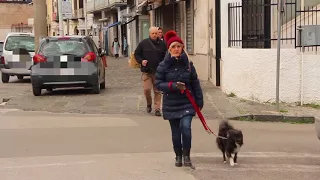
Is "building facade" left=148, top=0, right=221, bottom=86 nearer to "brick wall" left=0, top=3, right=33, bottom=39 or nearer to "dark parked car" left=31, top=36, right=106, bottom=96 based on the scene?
"dark parked car" left=31, top=36, right=106, bottom=96

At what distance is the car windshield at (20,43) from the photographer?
1877 centimetres

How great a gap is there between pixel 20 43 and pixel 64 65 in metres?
7.27

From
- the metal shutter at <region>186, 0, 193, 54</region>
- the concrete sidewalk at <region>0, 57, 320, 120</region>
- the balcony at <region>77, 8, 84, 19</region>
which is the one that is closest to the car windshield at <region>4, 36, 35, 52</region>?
the concrete sidewalk at <region>0, 57, 320, 120</region>

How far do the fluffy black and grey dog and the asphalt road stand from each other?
0.14 metres

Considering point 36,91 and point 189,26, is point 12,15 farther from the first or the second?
point 36,91

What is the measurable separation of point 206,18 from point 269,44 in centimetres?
344

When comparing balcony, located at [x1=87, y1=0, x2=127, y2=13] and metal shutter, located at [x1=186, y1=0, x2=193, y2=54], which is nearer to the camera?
metal shutter, located at [x1=186, y1=0, x2=193, y2=54]

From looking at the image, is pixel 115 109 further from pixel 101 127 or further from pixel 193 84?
pixel 193 84

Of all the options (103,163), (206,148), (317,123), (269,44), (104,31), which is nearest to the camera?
(317,123)

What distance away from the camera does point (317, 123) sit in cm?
616

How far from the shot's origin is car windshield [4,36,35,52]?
1877 centimetres

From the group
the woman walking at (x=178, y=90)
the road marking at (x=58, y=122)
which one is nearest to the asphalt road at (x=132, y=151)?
the road marking at (x=58, y=122)

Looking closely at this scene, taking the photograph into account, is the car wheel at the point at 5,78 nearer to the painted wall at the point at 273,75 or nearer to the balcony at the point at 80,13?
the painted wall at the point at 273,75

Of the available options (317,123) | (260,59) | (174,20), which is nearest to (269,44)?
(260,59)
